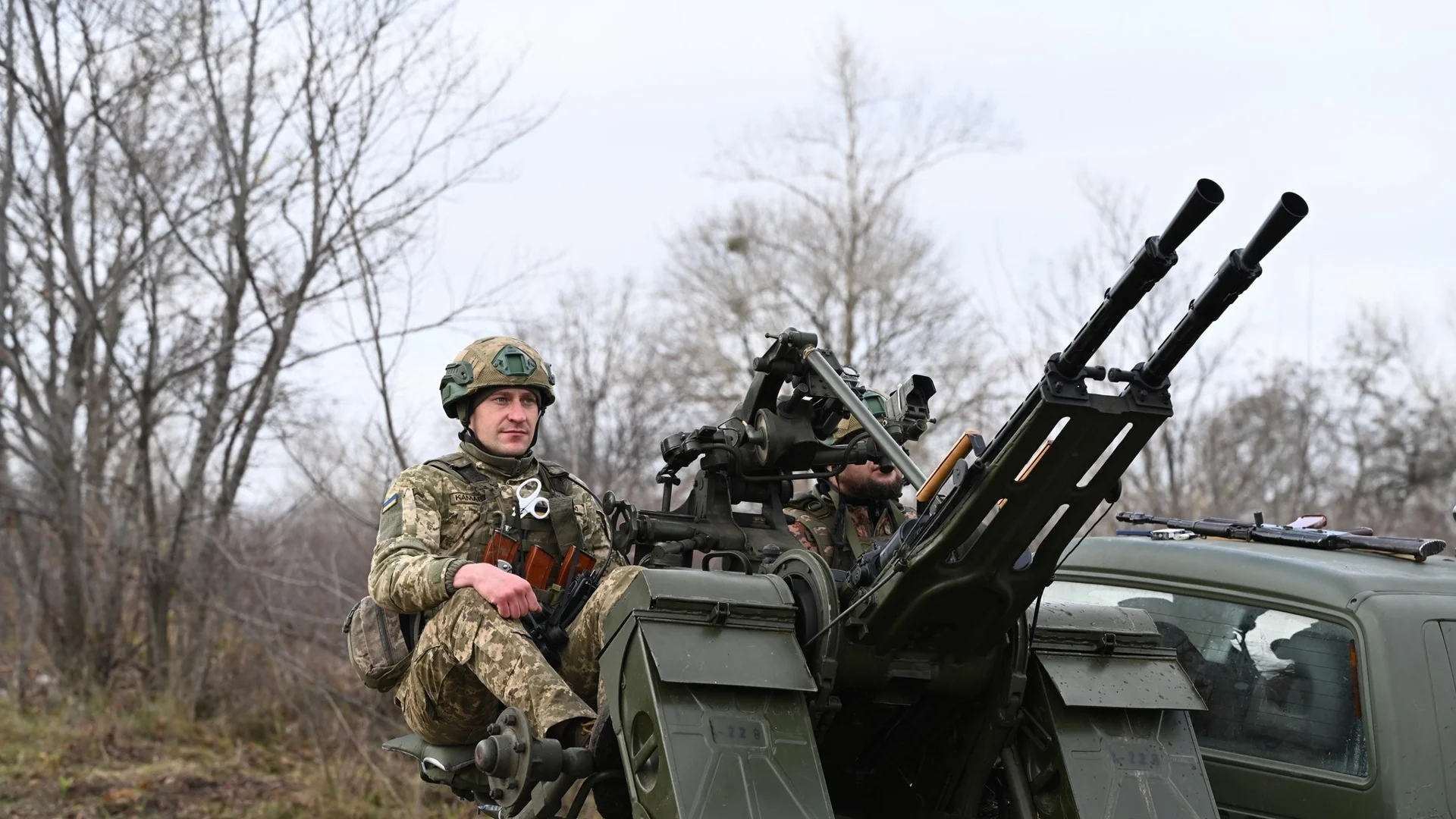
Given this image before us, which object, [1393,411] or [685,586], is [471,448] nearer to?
[685,586]

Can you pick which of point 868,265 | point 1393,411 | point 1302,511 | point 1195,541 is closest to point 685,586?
point 1195,541

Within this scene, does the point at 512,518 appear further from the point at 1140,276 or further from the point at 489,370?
the point at 1140,276

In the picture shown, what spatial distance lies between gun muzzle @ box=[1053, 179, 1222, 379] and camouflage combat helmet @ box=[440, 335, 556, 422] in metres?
2.52

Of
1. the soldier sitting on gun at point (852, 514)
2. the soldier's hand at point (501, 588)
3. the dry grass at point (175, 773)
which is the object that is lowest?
the dry grass at point (175, 773)

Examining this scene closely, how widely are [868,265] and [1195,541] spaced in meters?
23.4

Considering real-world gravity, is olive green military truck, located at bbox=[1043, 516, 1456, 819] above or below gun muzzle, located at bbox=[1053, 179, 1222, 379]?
below

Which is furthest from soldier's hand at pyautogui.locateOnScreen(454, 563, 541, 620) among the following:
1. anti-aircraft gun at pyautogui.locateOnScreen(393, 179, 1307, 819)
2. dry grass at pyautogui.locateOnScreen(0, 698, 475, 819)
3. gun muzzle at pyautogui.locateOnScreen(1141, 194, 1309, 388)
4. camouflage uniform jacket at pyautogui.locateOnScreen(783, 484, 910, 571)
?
dry grass at pyautogui.locateOnScreen(0, 698, 475, 819)

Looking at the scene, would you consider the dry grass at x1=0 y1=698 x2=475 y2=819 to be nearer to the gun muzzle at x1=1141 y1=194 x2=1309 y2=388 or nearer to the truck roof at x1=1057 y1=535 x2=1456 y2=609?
the truck roof at x1=1057 y1=535 x2=1456 y2=609

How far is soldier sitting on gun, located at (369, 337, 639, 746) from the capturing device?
16.1 ft

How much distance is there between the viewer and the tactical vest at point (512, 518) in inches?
222

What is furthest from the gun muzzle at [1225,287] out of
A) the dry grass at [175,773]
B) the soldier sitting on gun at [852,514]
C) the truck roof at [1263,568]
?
the dry grass at [175,773]

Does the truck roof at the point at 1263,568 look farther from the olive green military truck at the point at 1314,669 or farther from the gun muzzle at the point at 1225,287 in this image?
the gun muzzle at the point at 1225,287

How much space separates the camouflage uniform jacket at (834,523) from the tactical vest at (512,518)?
3.32 ft

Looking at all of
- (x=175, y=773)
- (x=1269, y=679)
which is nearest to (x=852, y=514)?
(x=1269, y=679)
